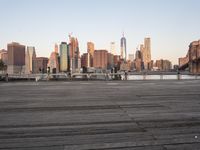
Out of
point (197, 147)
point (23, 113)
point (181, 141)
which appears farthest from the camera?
point (23, 113)

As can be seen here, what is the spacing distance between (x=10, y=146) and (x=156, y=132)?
2.57 metres

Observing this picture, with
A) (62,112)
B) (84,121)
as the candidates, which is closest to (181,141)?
(84,121)

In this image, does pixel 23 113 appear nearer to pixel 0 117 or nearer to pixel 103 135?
pixel 0 117

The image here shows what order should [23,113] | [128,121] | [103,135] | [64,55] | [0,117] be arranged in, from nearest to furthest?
[103,135]
[128,121]
[0,117]
[23,113]
[64,55]

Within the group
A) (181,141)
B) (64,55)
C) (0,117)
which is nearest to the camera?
(181,141)

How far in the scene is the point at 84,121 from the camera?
19.3ft

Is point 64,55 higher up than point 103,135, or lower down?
higher up

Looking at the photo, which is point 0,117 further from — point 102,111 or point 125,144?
point 125,144

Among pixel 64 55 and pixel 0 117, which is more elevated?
pixel 64 55

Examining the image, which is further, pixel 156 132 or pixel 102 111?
pixel 102 111

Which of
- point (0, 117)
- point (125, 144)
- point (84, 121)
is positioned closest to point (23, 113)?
point (0, 117)

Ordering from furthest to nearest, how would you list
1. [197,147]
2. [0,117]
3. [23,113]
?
1. [23,113]
2. [0,117]
3. [197,147]

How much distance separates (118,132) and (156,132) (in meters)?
0.70

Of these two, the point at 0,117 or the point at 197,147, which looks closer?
the point at 197,147
